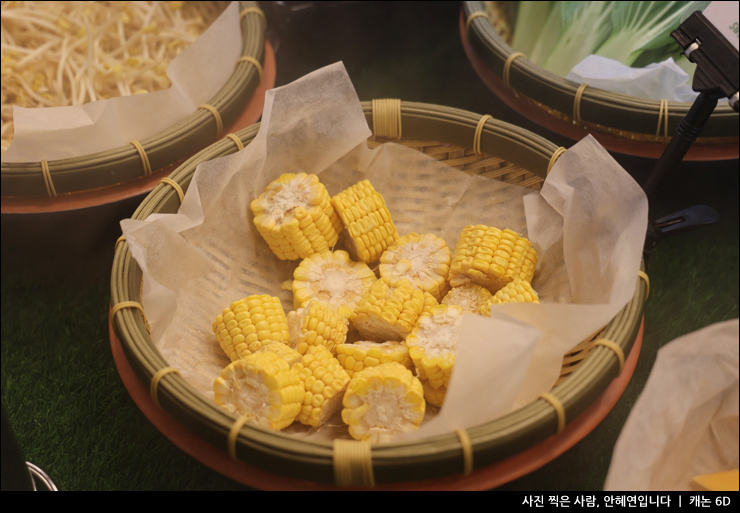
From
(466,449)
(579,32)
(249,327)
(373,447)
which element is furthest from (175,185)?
(579,32)

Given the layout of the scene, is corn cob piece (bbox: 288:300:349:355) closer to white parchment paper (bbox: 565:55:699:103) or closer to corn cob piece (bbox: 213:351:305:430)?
corn cob piece (bbox: 213:351:305:430)

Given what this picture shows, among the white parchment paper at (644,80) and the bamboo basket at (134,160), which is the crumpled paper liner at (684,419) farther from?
the bamboo basket at (134,160)

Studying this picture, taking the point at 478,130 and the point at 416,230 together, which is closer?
the point at 478,130

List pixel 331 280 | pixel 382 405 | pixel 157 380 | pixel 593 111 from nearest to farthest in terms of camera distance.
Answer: pixel 157 380 → pixel 382 405 → pixel 331 280 → pixel 593 111

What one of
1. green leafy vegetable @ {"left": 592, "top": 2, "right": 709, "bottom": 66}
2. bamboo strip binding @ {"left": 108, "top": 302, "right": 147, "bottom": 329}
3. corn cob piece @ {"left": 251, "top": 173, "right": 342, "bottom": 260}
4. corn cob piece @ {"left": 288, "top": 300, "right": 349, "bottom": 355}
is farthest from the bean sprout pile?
green leafy vegetable @ {"left": 592, "top": 2, "right": 709, "bottom": 66}

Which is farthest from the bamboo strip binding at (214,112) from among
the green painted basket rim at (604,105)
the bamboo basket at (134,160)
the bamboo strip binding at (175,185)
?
the green painted basket rim at (604,105)

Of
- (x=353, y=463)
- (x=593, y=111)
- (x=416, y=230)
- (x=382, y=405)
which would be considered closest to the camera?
(x=353, y=463)

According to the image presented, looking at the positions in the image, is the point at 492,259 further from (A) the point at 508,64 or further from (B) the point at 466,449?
(A) the point at 508,64
